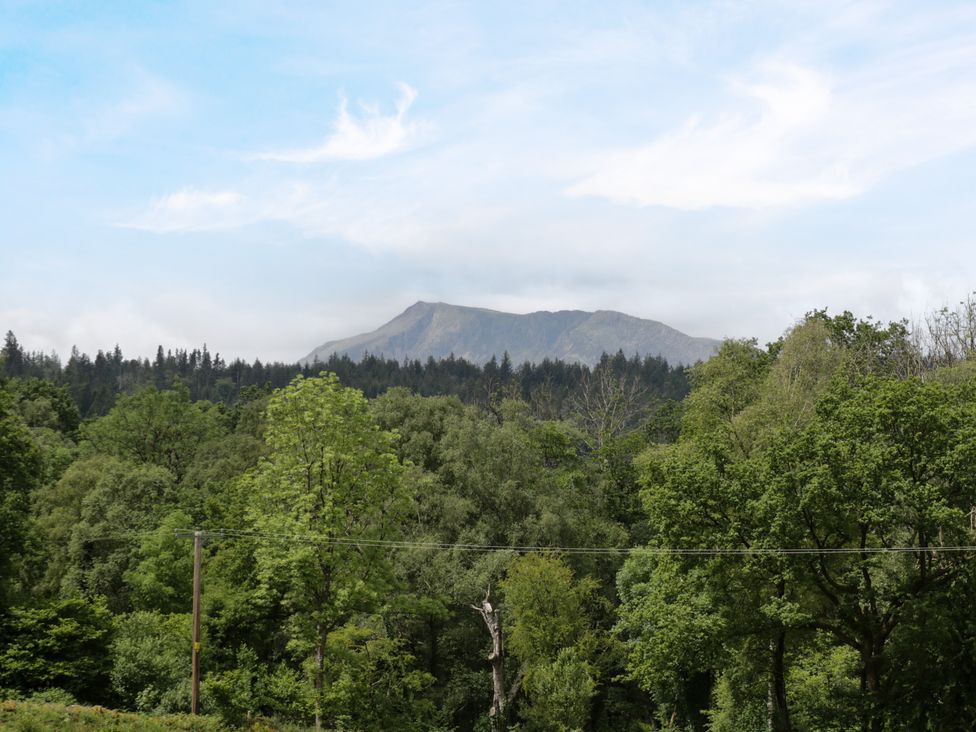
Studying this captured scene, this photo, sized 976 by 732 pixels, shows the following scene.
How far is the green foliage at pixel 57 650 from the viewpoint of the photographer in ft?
77.0

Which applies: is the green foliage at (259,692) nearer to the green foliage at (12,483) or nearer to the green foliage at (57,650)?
the green foliage at (57,650)

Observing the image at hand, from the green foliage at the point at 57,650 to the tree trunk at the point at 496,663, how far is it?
16965mm

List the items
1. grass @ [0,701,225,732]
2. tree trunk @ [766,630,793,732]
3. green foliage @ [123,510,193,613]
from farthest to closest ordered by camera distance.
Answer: green foliage @ [123,510,193,613] → tree trunk @ [766,630,793,732] → grass @ [0,701,225,732]

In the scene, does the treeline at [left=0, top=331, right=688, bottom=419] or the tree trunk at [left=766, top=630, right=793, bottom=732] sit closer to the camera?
the tree trunk at [left=766, top=630, right=793, bottom=732]

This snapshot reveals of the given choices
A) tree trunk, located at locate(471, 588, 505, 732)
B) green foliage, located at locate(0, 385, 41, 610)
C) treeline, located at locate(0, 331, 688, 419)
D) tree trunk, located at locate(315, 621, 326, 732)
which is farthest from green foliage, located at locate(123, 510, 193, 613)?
treeline, located at locate(0, 331, 688, 419)

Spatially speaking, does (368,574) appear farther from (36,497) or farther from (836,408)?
(36,497)

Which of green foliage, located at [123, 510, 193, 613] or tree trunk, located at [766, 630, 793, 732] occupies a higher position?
green foliage, located at [123, 510, 193, 613]

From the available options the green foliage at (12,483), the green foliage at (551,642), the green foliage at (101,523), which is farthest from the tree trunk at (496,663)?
the green foliage at (12,483)

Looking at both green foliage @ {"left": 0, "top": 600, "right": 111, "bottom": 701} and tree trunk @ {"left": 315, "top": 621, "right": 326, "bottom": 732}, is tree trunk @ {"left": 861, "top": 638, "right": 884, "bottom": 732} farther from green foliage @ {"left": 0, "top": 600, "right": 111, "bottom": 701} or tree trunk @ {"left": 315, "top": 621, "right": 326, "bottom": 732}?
green foliage @ {"left": 0, "top": 600, "right": 111, "bottom": 701}

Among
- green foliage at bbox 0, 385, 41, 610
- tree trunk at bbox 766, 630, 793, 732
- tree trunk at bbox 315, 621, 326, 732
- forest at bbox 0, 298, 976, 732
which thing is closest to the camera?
forest at bbox 0, 298, 976, 732

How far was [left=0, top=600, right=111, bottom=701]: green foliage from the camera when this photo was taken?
23.5 meters

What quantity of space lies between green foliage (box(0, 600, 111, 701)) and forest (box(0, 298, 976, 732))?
81 mm

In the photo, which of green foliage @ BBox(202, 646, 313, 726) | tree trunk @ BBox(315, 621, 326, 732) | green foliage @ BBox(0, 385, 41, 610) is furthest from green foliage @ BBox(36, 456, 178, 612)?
tree trunk @ BBox(315, 621, 326, 732)

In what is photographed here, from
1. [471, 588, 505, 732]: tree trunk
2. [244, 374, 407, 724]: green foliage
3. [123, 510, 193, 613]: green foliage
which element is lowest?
[471, 588, 505, 732]: tree trunk
